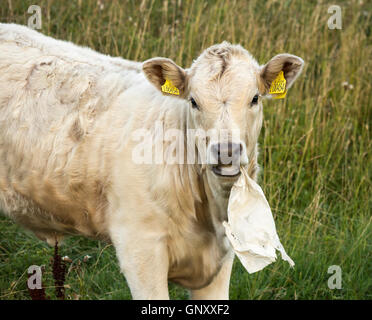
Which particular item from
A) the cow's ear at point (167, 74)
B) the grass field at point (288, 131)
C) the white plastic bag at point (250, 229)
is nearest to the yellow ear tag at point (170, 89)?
the cow's ear at point (167, 74)

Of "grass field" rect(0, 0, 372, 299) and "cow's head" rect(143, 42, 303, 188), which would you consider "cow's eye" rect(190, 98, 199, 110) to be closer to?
"cow's head" rect(143, 42, 303, 188)

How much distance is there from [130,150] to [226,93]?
70cm

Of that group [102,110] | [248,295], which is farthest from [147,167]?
[248,295]

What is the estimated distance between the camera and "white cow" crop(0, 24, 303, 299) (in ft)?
12.2

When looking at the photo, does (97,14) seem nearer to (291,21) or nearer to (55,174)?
(291,21)

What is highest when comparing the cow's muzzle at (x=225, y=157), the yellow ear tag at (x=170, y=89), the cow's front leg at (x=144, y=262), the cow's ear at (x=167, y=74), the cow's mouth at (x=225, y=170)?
the cow's ear at (x=167, y=74)

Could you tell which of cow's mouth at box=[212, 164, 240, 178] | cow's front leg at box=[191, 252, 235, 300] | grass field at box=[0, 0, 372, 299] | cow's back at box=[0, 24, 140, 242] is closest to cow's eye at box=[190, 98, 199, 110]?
cow's mouth at box=[212, 164, 240, 178]

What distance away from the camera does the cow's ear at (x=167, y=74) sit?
12.6ft

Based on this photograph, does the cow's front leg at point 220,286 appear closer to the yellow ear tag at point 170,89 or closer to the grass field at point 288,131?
the grass field at point 288,131

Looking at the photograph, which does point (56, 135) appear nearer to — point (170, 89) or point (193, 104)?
point (170, 89)

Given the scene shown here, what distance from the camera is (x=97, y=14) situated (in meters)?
7.08

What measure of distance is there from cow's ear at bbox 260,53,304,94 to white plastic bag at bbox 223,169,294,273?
24.4 inches

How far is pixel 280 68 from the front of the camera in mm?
3850
